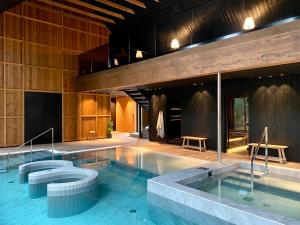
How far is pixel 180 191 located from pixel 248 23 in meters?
4.22

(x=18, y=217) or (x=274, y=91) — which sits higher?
(x=274, y=91)

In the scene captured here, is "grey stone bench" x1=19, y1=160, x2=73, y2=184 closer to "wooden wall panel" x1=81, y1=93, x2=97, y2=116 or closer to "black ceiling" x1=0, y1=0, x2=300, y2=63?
"black ceiling" x1=0, y1=0, x2=300, y2=63

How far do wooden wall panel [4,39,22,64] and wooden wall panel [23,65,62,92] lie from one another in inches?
16.8

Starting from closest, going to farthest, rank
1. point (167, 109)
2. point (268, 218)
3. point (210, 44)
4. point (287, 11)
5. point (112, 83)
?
point (268, 218) → point (210, 44) → point (287, 11) → point (112, 83) → point (167, 109)

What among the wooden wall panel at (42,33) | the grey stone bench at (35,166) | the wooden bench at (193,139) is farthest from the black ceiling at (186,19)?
the grey stone bench at (35,166)

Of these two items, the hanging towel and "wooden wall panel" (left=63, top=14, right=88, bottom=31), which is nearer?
the hanging towel

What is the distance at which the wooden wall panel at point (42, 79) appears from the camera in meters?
9.58

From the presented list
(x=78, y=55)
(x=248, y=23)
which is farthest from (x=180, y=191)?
(x=78, y=55)

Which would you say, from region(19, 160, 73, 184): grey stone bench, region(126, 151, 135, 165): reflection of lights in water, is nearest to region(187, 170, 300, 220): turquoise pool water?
region(126, 151, 135, 165): reflection of lights in water

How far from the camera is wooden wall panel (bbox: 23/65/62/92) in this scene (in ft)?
→ 31.4

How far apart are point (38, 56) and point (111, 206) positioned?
8061 mm

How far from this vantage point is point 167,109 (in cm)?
1027

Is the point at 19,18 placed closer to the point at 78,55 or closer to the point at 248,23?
the point at 78,55

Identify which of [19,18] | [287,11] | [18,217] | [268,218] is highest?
[19,18]
